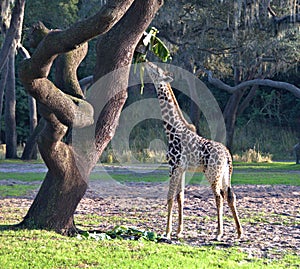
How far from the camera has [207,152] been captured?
9.70 m

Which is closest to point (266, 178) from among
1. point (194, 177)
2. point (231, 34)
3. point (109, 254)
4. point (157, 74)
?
point (194, 177)

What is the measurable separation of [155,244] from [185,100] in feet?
100

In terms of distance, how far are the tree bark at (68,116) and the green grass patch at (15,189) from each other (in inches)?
235

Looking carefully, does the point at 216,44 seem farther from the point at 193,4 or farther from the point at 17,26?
the point at 17,26

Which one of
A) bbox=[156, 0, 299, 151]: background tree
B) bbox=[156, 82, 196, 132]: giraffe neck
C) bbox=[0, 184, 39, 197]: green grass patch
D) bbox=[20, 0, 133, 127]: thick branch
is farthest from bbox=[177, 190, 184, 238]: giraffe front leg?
bbox=[156, 0, 299, 151]: background tree

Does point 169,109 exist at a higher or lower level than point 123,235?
higher

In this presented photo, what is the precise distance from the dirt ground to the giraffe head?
2413 millimetres

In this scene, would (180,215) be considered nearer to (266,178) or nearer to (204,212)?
(204,212)

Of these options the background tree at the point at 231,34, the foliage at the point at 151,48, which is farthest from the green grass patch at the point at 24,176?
the foliage at the point at 151,48

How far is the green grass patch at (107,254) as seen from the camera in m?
7.21

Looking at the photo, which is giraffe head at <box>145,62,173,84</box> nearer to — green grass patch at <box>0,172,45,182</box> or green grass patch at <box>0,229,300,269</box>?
green grass patch at <box>0,229,300,269</box>

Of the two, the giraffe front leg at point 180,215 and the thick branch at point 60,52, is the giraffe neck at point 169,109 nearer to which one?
the giraffe front leg at point 180,215

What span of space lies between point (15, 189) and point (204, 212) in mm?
5735

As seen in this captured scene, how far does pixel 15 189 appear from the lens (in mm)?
16172
